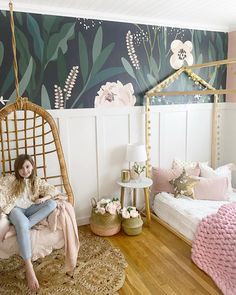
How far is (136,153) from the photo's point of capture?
3156mm

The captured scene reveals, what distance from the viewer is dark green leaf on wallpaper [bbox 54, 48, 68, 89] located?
2942 millimetres

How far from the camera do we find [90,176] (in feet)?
10.7

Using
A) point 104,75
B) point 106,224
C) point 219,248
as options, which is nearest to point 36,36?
point 104,75

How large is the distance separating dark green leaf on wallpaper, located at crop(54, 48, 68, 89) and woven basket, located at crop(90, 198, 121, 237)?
4.65ft

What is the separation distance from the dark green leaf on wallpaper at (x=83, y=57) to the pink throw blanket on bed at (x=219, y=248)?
6.22ft

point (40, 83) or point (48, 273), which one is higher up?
point (40, 83)

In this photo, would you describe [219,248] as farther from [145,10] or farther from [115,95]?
[145,10]

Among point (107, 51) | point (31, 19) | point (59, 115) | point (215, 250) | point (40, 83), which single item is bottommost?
point (215, 250)

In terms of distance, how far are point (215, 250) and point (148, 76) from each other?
6.68ft

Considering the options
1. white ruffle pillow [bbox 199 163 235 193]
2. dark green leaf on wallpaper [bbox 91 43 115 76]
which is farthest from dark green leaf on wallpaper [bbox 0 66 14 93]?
white ruffle pillow [bbox 199 163 235 193]

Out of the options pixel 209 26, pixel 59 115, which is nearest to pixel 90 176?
pixel 59 115

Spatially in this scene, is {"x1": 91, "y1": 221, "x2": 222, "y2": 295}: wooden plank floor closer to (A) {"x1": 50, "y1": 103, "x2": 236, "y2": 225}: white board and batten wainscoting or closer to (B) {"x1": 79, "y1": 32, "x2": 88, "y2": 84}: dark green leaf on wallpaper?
(A) {"x1": 50, "y1": 103, "x2": 236, "y2": 225}: white board and batten wainscoting

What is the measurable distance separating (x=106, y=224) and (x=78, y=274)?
0.68 meters

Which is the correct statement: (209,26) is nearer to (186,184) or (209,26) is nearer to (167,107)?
(167,107)
